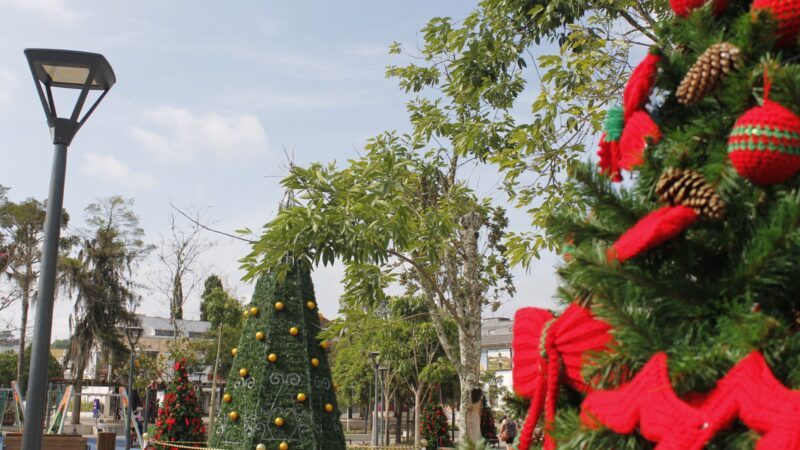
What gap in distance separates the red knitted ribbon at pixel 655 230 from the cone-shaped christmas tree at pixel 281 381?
8.54 meters

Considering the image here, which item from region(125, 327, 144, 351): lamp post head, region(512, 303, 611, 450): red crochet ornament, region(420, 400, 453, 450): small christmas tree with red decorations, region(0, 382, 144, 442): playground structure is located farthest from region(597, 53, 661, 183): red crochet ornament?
region(125, 327, 144, 351): lamp post head

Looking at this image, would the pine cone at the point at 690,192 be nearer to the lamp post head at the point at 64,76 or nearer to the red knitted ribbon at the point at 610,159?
the red knitted ribbon at the point at 610,159

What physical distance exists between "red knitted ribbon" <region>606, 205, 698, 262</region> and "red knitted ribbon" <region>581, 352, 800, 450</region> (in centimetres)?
23

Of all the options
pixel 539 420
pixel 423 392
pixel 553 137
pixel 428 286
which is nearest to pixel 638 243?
pixel 539 420

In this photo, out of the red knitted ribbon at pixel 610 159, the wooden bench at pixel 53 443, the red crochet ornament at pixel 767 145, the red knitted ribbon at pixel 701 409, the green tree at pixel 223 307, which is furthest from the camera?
the green tree at pixel 223 307

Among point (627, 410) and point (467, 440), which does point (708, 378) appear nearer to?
point (627, 410)

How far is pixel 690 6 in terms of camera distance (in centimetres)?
194

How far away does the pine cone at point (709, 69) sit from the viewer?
1.61 meters

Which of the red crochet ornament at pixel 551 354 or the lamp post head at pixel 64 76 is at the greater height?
the lamp post head at pixel 64 76

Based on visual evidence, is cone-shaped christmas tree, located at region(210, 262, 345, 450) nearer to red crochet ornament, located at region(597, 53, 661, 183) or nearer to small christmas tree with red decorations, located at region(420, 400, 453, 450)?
red crochet ornament, located at region(597, 53, 661, 183)

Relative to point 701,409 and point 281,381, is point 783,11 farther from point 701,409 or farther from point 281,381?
point 281,381

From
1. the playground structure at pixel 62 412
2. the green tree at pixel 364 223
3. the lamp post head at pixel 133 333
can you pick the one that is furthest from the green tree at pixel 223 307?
the green tree at pixel 364 223

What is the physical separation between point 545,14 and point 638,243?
5.66 m

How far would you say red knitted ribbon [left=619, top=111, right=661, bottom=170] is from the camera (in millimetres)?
1714
